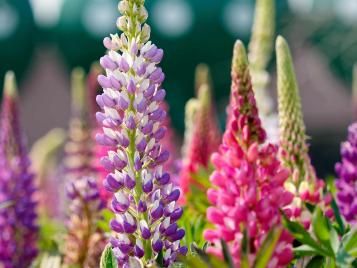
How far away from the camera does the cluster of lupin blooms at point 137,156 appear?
2637 mm

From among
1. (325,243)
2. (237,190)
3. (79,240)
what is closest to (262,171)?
(237,190)

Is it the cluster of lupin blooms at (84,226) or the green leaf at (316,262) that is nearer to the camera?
the green leaf at (316,262)

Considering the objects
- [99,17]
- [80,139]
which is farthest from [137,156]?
[99,17]

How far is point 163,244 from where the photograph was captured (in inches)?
105

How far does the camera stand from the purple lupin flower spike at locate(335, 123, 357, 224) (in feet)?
11.0

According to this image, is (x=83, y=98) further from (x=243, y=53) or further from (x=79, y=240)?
(x=243, y=53)

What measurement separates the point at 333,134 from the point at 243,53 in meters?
10.4

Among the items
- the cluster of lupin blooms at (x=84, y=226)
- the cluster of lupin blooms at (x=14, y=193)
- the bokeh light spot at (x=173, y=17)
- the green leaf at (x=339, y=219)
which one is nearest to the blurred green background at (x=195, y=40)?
the bokeh light spot at (x=173, y=17)

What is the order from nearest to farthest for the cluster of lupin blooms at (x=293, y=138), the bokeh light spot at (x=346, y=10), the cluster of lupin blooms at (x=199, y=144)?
the cluster of lupin blooms at (x=293, y=138)
the cluster of lupin blooms at (x=199, y=144)
the bokeh light spot at (x=346, y=10)

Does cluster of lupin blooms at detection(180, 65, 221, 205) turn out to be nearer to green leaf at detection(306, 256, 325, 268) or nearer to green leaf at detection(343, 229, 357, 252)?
green leaf at detection(306, 256, 325, 268)

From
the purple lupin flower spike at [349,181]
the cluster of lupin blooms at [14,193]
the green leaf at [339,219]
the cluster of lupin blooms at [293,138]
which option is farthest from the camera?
the cluster of lupin blooms at [14,193]

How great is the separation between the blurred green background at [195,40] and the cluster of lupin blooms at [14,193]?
20.5 feet

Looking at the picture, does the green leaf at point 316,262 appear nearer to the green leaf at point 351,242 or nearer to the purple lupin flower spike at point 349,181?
the green leaf at point 351,242

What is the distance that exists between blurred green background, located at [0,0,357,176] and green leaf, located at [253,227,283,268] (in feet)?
27.9
